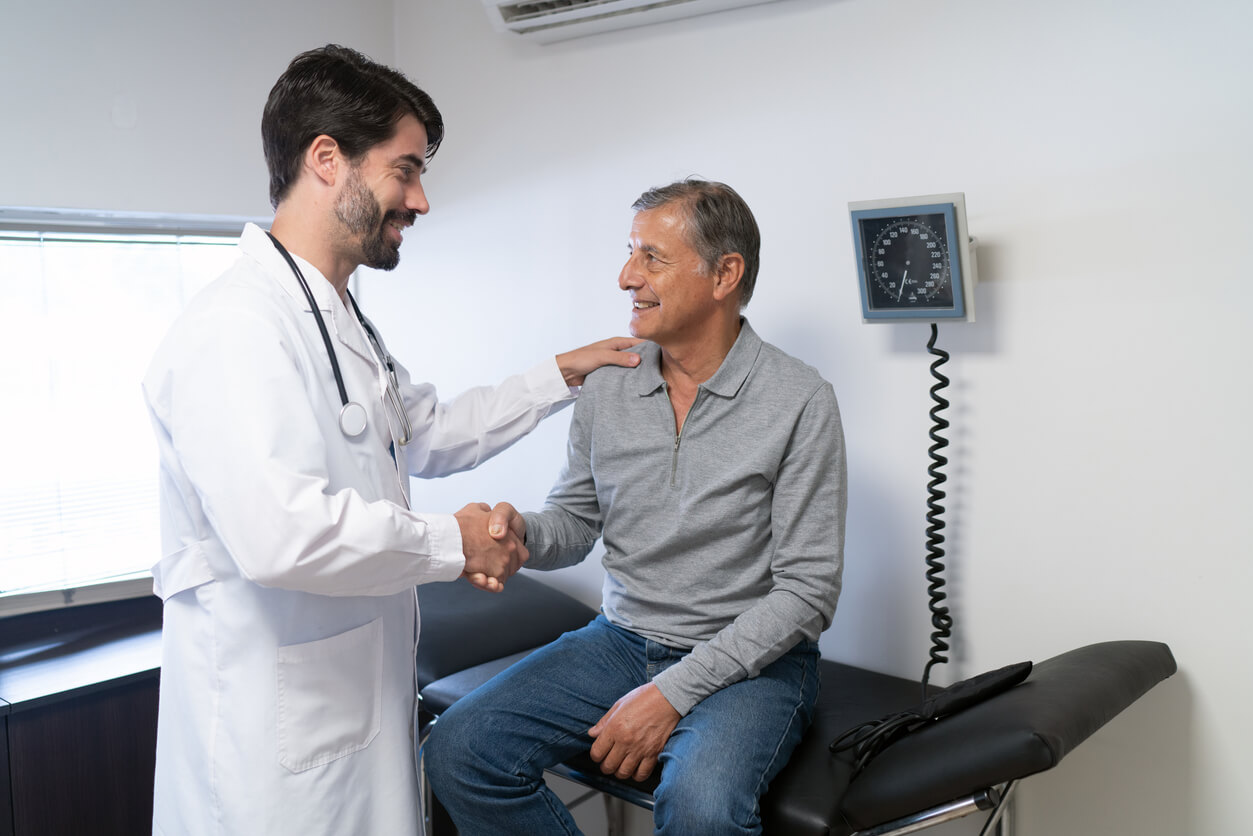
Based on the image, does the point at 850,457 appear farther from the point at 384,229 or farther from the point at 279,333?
the point at 279,333

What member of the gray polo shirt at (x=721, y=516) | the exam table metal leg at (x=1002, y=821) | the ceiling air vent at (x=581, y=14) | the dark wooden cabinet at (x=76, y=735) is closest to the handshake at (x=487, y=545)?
the gray polo shirt at (x=721, y=516)

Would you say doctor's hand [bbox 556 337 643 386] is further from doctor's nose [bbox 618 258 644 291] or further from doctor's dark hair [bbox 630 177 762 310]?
doctor's dark hair [bbox 630 177 762 310]

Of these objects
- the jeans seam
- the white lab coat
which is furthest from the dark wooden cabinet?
the jeans seam

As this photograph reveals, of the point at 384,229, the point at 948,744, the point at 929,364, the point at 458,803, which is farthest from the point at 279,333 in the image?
the point at 929,364

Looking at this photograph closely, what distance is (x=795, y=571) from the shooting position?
5.57 ft

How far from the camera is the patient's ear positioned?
187 centimetres

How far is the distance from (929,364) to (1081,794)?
0.86 m

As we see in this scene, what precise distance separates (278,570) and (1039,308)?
4.63ft

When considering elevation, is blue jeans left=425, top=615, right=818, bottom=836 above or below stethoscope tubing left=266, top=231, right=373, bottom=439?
below

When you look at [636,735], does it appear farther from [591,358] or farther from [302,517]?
[591,358]

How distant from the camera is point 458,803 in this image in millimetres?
1668

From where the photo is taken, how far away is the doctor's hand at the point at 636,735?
162 cm

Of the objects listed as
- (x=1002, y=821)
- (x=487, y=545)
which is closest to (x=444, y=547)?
(x=487, y=545)

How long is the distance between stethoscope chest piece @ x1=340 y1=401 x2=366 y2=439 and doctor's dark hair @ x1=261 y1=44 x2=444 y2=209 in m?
0.41
